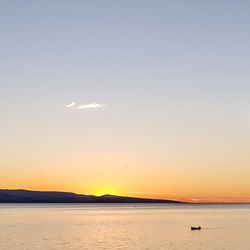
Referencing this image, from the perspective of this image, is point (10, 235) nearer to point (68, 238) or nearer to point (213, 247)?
point (68, 238)

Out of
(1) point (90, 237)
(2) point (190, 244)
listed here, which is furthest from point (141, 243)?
(1) point (90, 237)

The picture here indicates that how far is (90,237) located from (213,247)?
21426 millimetres

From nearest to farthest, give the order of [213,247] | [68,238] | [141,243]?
[213,247] → [141,243] → [68,238]

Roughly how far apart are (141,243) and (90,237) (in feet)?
40.2

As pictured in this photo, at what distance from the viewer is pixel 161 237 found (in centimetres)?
7719

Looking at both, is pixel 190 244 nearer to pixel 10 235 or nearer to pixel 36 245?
pixel 36 245

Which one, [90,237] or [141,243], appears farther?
[90,237]

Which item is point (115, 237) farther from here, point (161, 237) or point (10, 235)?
Result: point (10, 235)

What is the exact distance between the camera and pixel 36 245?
6506 centimetres

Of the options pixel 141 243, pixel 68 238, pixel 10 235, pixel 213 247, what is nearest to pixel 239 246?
pixel 213 247

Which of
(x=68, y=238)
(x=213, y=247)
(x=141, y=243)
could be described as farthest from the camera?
(x=68, y=238)

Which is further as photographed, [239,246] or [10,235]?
[10,235]

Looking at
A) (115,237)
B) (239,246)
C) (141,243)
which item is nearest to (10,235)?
(115,237)

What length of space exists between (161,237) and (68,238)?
13.8m
